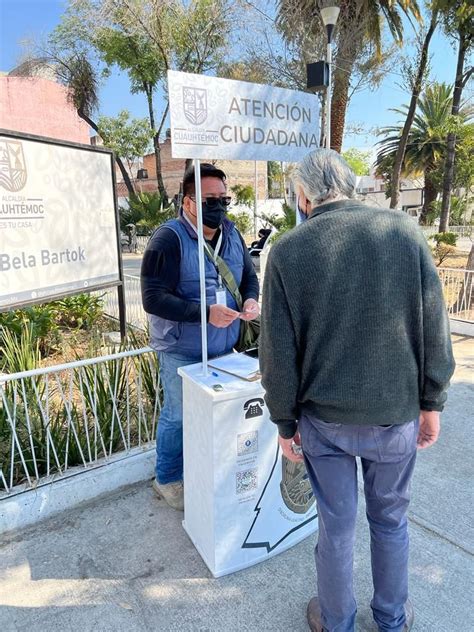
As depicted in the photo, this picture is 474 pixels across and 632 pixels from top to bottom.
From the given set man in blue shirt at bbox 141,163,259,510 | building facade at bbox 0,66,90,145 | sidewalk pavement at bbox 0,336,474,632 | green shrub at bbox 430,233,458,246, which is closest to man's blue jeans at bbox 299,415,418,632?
sidewalk pavement at bbox 0,336,474,632

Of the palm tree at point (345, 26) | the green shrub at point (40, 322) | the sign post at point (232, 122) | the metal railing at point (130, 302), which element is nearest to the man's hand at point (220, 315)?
the sign post at point (232, 122)

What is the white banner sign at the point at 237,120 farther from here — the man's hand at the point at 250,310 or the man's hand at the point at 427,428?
the man's hand at the point at 427,428

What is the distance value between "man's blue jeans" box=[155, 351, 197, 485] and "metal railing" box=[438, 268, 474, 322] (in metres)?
4.91

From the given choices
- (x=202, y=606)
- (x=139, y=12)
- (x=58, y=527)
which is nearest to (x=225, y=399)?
(x=202, y=606)

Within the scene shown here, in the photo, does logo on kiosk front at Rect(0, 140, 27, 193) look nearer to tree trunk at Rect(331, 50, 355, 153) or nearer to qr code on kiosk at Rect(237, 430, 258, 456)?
qr code on kiosk at Rect(237, 430, 258, 456)

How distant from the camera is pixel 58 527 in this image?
2486 mm

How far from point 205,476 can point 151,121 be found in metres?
21.7

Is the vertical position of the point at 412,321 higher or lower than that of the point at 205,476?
higher

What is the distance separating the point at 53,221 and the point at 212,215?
2207mm

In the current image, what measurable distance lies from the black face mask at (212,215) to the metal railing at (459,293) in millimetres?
4858

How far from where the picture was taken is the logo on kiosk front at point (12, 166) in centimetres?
348

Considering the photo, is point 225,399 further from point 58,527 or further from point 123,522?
point 58,527

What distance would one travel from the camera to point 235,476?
2.06 meters

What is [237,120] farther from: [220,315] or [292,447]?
[292,447]
